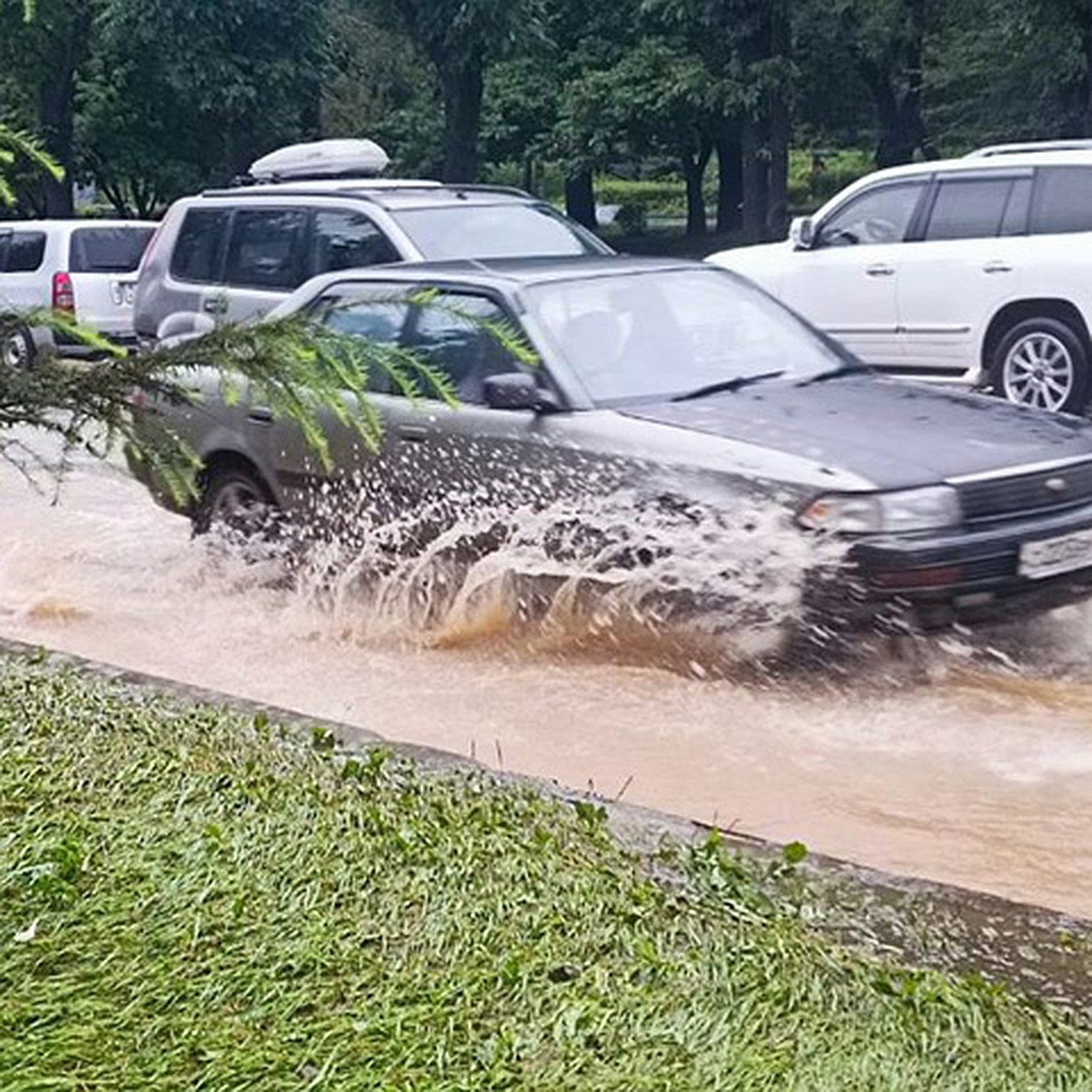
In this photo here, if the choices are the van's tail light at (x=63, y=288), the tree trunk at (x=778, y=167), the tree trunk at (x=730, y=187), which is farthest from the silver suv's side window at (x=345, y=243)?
the tree trunk at (x=730, y=187)

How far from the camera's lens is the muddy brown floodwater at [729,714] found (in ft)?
18.1

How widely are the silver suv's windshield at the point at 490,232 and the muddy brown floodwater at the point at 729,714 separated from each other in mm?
3459

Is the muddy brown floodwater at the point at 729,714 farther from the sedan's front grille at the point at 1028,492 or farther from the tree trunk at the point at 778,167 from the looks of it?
the tree trunk at the point at 778,167

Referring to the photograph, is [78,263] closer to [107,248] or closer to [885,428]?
[107,248]

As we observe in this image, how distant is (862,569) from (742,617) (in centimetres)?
55

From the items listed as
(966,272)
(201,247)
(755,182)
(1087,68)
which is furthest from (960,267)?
(755,182)

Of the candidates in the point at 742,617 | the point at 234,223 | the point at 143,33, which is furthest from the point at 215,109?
the point at 742,617

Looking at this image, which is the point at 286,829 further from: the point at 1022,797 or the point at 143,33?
the point at 143,33

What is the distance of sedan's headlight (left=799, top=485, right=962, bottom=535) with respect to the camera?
6.37 m

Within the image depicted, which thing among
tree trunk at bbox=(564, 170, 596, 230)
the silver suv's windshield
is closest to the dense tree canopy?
tree trunk at bbox=(564, 170, 596, 230)

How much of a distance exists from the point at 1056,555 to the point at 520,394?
6.94ft

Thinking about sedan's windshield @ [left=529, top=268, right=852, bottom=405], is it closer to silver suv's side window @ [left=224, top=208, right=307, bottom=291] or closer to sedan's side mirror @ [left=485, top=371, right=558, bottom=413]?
sedan's side mirror @ [left=485, top=371, right=558, bottom=413]

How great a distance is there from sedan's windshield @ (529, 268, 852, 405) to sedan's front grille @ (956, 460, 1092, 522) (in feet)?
4.33

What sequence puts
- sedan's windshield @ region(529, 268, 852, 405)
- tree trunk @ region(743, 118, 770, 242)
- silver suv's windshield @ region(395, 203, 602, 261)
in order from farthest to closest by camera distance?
tree trunk @ region(743, 118, 770, 242), silver suv's windshield @ region(395, 203, 602, 261), sedan's windshield @ region(529, 268, 852, 405)
